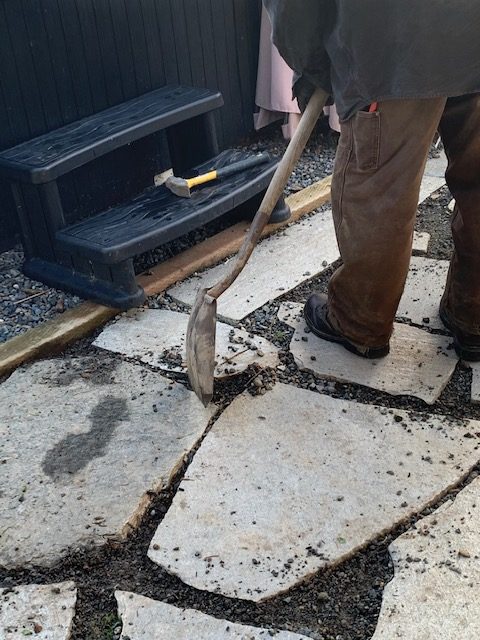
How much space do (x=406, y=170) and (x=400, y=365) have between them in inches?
30.9

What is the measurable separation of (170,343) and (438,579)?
1497 millimetres

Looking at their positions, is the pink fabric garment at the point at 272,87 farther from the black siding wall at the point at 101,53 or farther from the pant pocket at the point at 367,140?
the pant pocket at the point at 367,140

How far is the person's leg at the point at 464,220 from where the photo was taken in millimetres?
2568

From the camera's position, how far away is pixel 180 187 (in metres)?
3.69

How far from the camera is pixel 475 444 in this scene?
2504mm

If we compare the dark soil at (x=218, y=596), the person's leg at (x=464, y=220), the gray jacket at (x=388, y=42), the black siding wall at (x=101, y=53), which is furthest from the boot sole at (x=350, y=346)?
the black siding wall at (x=101, y=53)

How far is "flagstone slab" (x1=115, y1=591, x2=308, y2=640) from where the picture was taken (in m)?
1.96

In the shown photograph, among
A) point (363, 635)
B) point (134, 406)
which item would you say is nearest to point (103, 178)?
point (134, 406)

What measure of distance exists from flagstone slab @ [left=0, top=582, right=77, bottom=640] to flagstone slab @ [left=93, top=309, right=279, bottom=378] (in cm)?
104

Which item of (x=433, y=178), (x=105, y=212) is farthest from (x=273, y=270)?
(x=433, y=178)

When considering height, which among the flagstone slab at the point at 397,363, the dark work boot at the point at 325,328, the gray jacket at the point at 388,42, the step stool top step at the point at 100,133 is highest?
the gray jacket at the point at 388,42

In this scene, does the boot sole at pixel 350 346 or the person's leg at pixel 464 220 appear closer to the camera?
the person's leg at pixel 464 220

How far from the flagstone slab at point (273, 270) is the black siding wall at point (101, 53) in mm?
1081

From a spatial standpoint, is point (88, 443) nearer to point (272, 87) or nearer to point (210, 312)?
point (210, 312)
